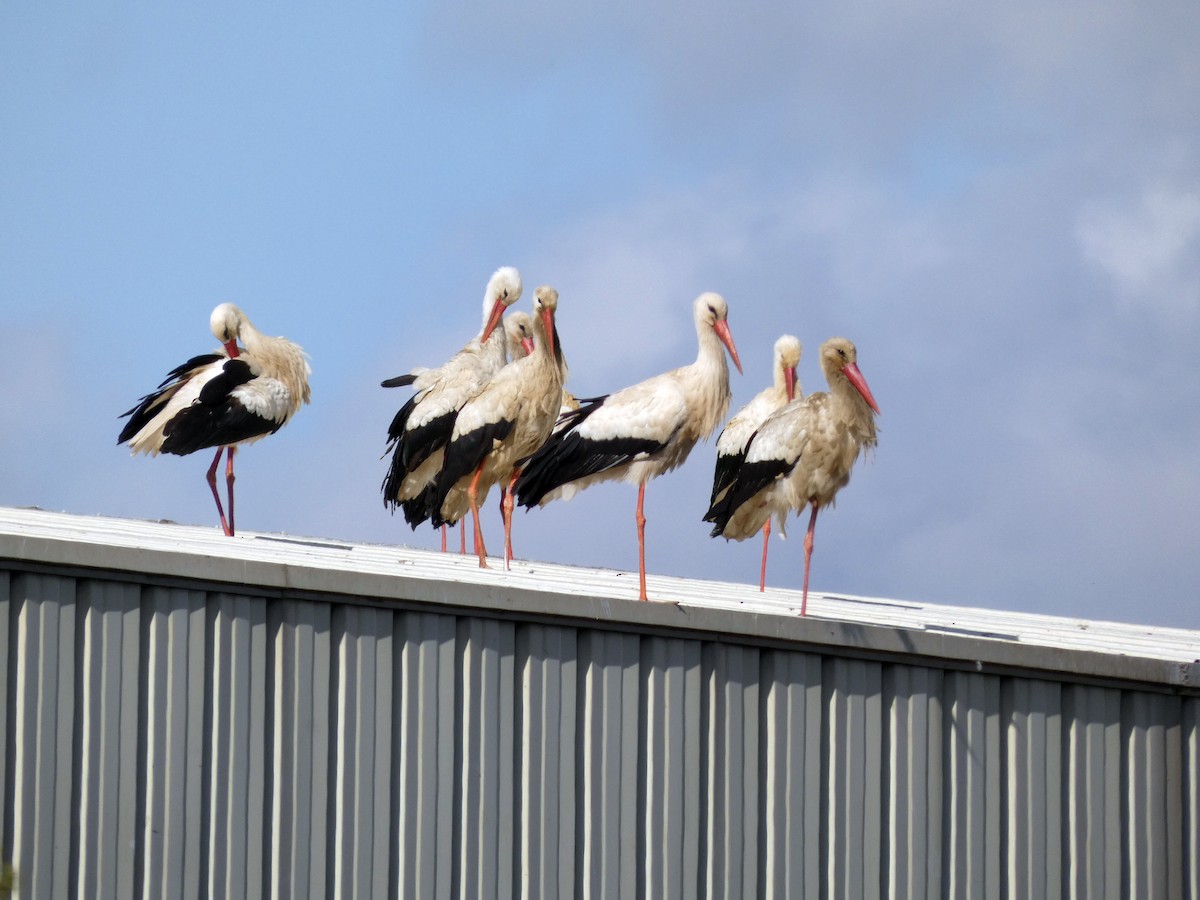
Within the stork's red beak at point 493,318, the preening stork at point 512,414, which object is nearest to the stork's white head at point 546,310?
the preening stork at point 512,414

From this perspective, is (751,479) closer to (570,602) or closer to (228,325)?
(570,602)

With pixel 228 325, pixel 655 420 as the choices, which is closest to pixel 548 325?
pixel 655 420

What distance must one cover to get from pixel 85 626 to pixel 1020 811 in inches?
215

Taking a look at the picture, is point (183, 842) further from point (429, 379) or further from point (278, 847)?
point (429, 379)

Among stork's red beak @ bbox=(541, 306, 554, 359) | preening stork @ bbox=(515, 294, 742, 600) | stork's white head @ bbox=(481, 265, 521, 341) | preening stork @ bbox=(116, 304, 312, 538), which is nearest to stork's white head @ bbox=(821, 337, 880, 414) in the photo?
preening stork @ bbox=(515, 294, 742, 600)

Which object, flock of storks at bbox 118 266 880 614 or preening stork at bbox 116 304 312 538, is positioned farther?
preening stork at bbox 116 304 312 538

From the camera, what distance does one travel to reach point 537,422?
13.3 m

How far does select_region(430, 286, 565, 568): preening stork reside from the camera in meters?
A: 13.2

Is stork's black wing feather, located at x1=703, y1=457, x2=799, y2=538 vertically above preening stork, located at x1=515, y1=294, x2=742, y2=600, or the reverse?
preening stork, located at x1=515, y1=294, x2=742, y2=600

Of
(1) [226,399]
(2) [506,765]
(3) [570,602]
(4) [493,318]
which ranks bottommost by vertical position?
(2) [506,765]

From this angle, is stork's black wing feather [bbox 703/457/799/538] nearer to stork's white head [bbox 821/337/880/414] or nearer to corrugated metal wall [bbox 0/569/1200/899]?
stork's white head [bbox 821/337/880/414]

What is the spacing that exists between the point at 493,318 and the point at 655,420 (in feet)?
11.8

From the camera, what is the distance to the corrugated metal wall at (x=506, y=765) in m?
8.95

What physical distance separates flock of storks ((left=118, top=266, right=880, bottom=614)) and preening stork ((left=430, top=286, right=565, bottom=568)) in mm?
12
